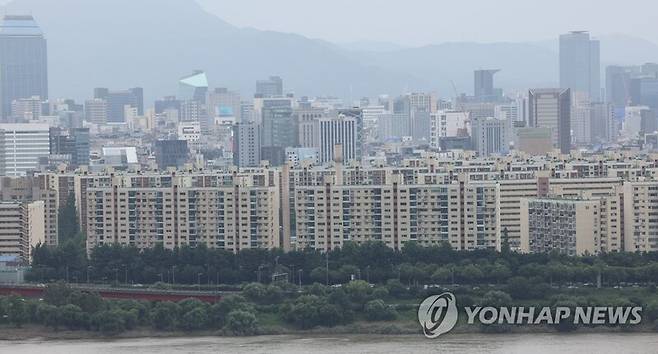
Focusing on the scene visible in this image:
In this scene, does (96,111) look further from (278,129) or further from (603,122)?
(278,129)

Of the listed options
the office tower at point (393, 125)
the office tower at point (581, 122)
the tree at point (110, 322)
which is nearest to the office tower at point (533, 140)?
the office tower at point (581, 122)

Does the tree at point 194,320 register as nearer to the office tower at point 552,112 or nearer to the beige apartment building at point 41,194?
the beige apartment building at point 41,194

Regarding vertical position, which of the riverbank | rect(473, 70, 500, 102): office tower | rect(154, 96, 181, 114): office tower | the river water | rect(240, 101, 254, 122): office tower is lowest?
the river water

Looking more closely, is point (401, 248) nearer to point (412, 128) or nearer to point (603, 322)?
point (603, 322)

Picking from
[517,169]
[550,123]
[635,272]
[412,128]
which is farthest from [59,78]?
[635,272]

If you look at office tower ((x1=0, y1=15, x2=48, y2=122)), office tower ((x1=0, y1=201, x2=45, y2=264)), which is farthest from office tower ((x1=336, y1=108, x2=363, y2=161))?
office tower ((x1=0, y1=15, x2=48, y2=122))

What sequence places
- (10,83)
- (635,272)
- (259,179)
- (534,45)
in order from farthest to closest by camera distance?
(534,45) < (10,83) < (259,179) < (635,272)

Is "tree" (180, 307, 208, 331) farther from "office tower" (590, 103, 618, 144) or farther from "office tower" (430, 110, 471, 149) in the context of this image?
"office tower" (590, 103, 618, 144)
